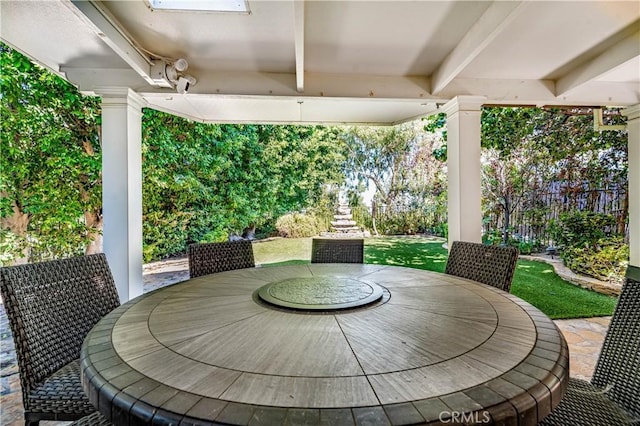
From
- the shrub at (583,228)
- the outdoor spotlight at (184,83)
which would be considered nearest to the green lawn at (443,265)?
the shrub at (583,228)

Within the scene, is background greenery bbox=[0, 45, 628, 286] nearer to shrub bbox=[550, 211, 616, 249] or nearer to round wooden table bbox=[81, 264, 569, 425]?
shrub bbox=[550, 211, 616, 249]

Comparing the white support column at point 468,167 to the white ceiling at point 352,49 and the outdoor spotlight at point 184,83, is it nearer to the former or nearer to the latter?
the white ceiling at point 352,49

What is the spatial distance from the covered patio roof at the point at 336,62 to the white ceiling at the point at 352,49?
12 millimetres

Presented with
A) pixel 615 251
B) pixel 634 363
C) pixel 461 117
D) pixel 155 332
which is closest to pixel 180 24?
pixel 155 332

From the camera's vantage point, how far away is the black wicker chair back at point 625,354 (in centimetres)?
126

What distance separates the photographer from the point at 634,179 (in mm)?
3822

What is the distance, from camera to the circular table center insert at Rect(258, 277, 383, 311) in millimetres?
1446

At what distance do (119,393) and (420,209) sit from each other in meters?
7.52

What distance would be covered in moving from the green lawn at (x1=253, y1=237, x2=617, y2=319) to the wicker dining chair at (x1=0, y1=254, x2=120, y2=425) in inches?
166

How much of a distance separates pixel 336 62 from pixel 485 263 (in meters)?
2.08

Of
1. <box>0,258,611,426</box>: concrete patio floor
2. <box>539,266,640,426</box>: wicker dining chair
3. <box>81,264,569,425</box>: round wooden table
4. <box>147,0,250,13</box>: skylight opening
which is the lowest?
<box>0,258,611,426</box>: concrete patio floor

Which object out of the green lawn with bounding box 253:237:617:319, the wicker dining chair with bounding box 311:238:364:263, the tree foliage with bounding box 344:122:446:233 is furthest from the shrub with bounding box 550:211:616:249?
the wicker dining chair with bounding box 311:238:364:263

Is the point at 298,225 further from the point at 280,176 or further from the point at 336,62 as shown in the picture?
the point at 336,62

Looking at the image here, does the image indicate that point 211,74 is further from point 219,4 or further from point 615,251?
point 615,251
